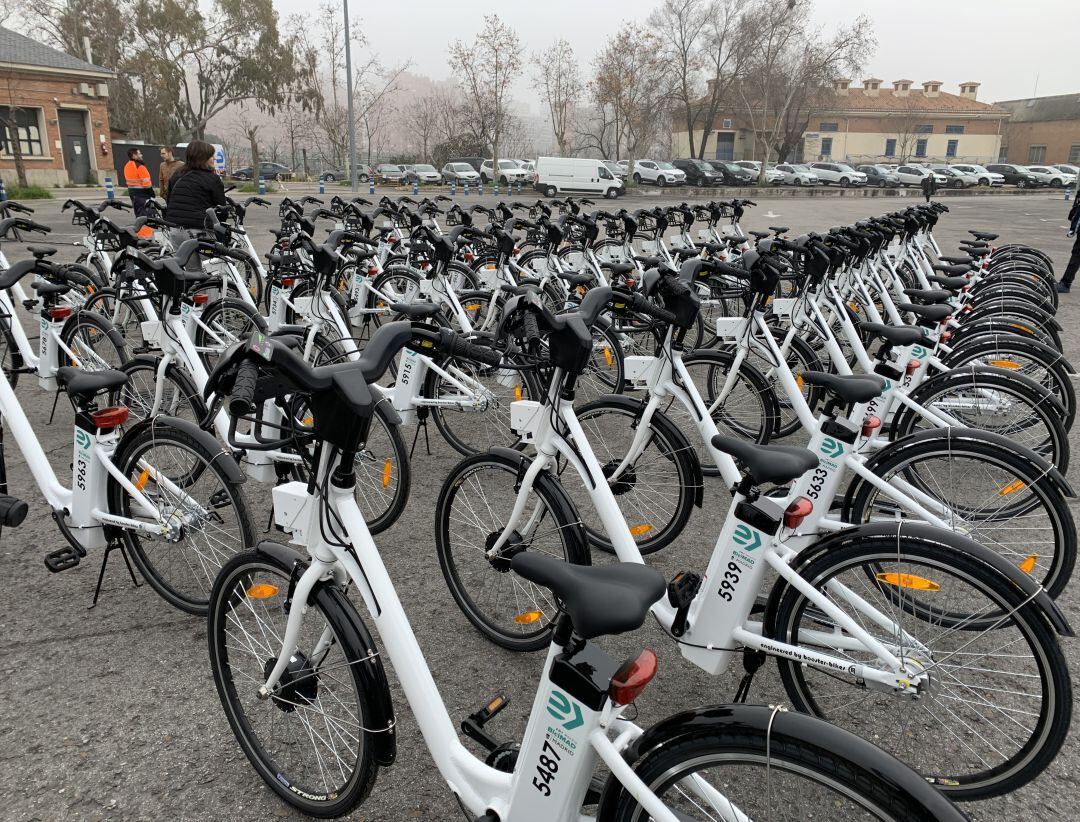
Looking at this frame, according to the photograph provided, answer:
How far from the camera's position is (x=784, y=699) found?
8.64 ft

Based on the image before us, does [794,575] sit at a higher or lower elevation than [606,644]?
higher

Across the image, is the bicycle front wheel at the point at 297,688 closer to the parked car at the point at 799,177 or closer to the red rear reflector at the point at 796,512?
the red rear reflector at the point at 796,512

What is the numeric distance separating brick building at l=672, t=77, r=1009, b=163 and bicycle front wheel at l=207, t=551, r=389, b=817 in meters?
65.6

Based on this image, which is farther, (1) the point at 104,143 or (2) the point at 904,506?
(1) the point at 104,143

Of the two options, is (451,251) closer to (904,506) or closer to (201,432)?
(201,432)

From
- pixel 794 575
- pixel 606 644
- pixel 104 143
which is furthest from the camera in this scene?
pixel 104 143

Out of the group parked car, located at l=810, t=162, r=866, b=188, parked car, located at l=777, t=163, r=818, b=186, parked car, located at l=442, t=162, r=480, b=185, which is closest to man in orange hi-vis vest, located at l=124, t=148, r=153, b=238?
parked car, located at l=442, t=162, r=480, b=185

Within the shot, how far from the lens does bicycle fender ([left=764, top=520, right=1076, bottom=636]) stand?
1.93 meters

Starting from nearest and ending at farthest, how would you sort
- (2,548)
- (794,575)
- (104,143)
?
(794,575) → (2,548) → (104,143)

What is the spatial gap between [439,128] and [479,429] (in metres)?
56.3

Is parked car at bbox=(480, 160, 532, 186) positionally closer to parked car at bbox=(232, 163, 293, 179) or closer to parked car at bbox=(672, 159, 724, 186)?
parked car at bbox=(672, 159, 724, 186)

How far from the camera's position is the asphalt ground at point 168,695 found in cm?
212

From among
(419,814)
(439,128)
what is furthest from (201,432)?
(439,128)

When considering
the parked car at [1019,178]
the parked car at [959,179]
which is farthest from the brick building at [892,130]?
the parked car at [959,179]
